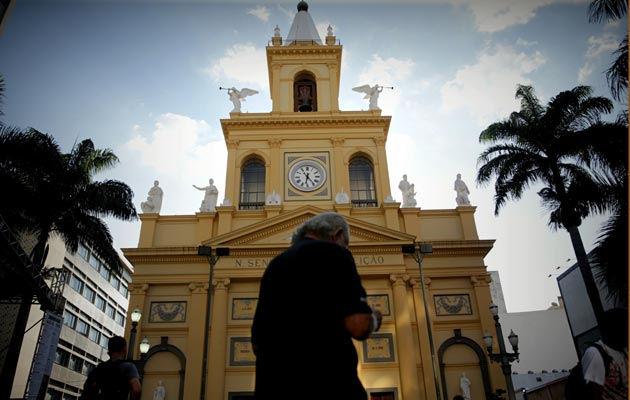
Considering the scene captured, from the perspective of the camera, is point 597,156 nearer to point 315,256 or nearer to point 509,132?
point 509,132

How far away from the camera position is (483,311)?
821 inches

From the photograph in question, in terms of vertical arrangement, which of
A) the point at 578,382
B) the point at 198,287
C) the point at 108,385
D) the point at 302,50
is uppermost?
the point at 302,50

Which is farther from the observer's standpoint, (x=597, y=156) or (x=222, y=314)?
(x=222, y=314)

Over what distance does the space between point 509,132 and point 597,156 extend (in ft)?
11.4

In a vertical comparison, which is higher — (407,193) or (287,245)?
(407,193)

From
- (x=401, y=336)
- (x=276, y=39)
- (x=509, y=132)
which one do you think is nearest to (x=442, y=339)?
(x=401, y=336)

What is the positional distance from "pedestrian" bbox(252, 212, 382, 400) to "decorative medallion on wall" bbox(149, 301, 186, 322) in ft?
62.9

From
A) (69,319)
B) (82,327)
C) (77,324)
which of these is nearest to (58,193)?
(69,319)

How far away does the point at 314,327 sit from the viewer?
2.68 meters

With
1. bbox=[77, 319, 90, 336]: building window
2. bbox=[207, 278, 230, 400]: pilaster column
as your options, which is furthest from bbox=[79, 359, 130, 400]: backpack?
bbox=[77, 319, 90, 336]: building window

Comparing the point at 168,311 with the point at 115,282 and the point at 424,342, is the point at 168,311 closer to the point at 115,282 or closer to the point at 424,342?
the point at 424,342

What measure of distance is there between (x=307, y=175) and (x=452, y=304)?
400 inches

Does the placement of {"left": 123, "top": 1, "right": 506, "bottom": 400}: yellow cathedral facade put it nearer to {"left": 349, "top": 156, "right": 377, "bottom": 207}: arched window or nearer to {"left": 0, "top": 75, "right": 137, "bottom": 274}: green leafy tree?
{"left": 349, "top": 156, "right": 377, "bottom": 207}: arched window

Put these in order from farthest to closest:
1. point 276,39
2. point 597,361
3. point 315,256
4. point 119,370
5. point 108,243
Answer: point 276,39, point 108,243, point 119,370, point 597,361, point 315,256
